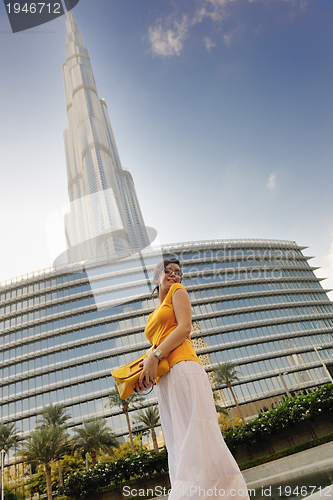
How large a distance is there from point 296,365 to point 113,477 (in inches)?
1559

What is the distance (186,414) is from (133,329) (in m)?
47.1

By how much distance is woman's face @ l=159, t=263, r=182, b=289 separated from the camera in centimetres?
247

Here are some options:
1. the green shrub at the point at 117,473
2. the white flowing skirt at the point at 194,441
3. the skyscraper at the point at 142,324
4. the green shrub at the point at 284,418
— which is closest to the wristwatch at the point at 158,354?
the white flowing skirt at the point at 194,441

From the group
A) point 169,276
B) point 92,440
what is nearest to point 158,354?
point 169,276

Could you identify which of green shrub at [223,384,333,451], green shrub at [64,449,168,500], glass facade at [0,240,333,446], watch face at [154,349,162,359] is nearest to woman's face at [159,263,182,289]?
watch face at [154,349,162,359]

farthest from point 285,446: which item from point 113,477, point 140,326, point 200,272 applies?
point 200,272

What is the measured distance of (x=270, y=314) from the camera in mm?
53438

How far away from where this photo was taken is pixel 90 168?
415 feet

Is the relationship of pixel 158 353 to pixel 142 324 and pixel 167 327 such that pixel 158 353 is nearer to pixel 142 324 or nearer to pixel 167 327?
pixel 167 327

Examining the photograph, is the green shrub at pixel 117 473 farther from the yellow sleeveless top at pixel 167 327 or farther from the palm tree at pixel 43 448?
A: the yellow sleeveless top at pixel 167 327

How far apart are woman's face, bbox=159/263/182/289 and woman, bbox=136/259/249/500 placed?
0.24 meters

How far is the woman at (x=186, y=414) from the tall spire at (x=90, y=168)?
90262 mm

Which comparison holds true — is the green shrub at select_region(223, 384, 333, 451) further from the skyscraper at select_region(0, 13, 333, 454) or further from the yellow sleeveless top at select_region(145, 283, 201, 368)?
the skyscraper at select_region(0, 13, 333, 454)

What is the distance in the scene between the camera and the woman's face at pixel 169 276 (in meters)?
2.47
